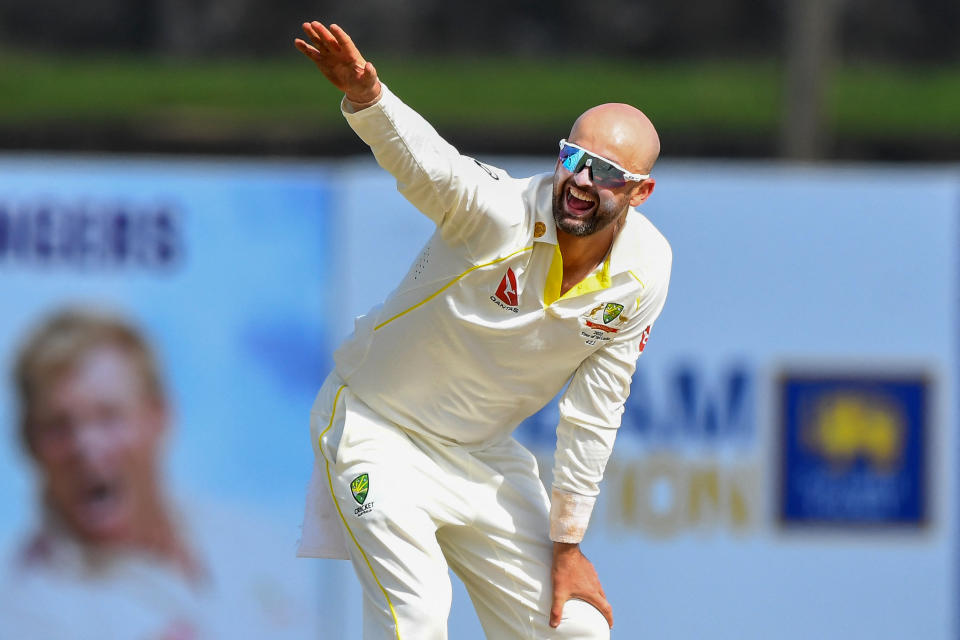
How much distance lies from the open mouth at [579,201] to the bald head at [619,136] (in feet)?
0.35

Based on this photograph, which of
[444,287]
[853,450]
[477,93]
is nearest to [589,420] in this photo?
[444,287]

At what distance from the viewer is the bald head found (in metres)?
3.57

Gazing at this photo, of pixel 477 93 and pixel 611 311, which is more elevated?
pixel 477 93

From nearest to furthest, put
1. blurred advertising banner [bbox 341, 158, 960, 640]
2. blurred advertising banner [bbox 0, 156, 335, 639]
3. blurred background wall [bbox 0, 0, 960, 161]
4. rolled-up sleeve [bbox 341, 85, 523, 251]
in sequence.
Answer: rolled-up sleeve [bbox 341, 85, 523, 251]
blurred advertising banner [bbox 0, 156, 335, 639]
blurred advertising banner [bbox 341, 158, 960, 640]
blurred background wall [bbox 0, 0, 960, 161]

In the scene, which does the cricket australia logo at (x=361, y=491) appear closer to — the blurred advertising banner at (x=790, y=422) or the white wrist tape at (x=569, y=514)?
the white wrist tape at (x=569, y=514)

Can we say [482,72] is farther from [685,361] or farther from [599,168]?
[599,168]

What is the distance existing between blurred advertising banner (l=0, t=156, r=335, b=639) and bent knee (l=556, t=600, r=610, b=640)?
9.31 feet

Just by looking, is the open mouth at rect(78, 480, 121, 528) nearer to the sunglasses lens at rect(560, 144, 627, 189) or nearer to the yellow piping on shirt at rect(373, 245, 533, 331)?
the yellow piping on shirt at rect(373, 245, 533, 331)

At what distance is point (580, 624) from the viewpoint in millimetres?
3994

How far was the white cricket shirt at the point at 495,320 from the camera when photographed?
3529 mm

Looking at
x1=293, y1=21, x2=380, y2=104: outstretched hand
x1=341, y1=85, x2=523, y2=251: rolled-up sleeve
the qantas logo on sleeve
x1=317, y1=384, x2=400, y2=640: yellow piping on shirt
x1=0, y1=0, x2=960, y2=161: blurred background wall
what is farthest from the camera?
x1=0, y1=0, x2=960, y2=161: blurred background wall

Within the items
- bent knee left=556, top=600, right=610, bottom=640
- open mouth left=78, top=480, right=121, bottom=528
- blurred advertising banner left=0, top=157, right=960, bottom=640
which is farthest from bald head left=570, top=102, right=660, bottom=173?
open mouth left=78, top=480, right=121, bottom=528

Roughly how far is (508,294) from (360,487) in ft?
2.15

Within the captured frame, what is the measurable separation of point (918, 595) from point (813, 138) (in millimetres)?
2587
